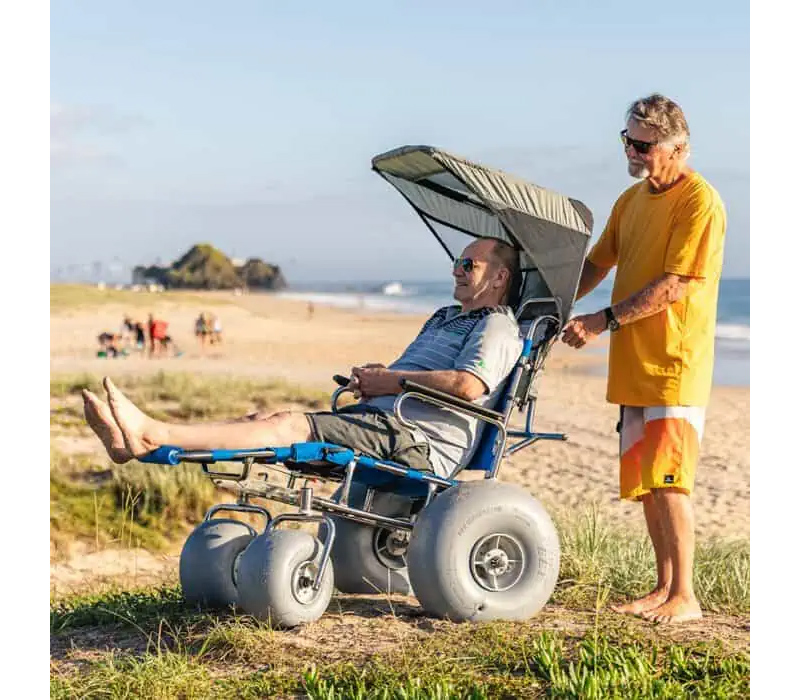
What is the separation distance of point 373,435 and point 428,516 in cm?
45

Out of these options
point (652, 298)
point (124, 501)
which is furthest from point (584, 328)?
point (124, 501)

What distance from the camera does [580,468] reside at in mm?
13477

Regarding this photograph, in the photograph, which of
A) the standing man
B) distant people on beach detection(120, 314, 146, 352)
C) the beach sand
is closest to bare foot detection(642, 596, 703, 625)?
the standing man

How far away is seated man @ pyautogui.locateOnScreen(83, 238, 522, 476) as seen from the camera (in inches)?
190

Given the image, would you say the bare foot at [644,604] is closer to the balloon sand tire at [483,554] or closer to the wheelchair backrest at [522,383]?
the balloon sand tire at [483,554]

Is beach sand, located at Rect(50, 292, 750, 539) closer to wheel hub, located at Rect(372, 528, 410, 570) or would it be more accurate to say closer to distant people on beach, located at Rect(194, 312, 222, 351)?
distant people on beach, located at Rect(194, 312, 222, 351)

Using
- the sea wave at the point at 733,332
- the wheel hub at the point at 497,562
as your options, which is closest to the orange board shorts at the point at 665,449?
the wheel hub at the point at 497,562

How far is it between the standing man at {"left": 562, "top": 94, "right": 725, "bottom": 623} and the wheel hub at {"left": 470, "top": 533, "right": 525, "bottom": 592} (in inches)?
22.4

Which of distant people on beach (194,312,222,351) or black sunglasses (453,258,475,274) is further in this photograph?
distant people on beach (194,312,222,351)

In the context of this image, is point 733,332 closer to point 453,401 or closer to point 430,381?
point 430,381

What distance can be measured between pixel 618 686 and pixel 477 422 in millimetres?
1626
